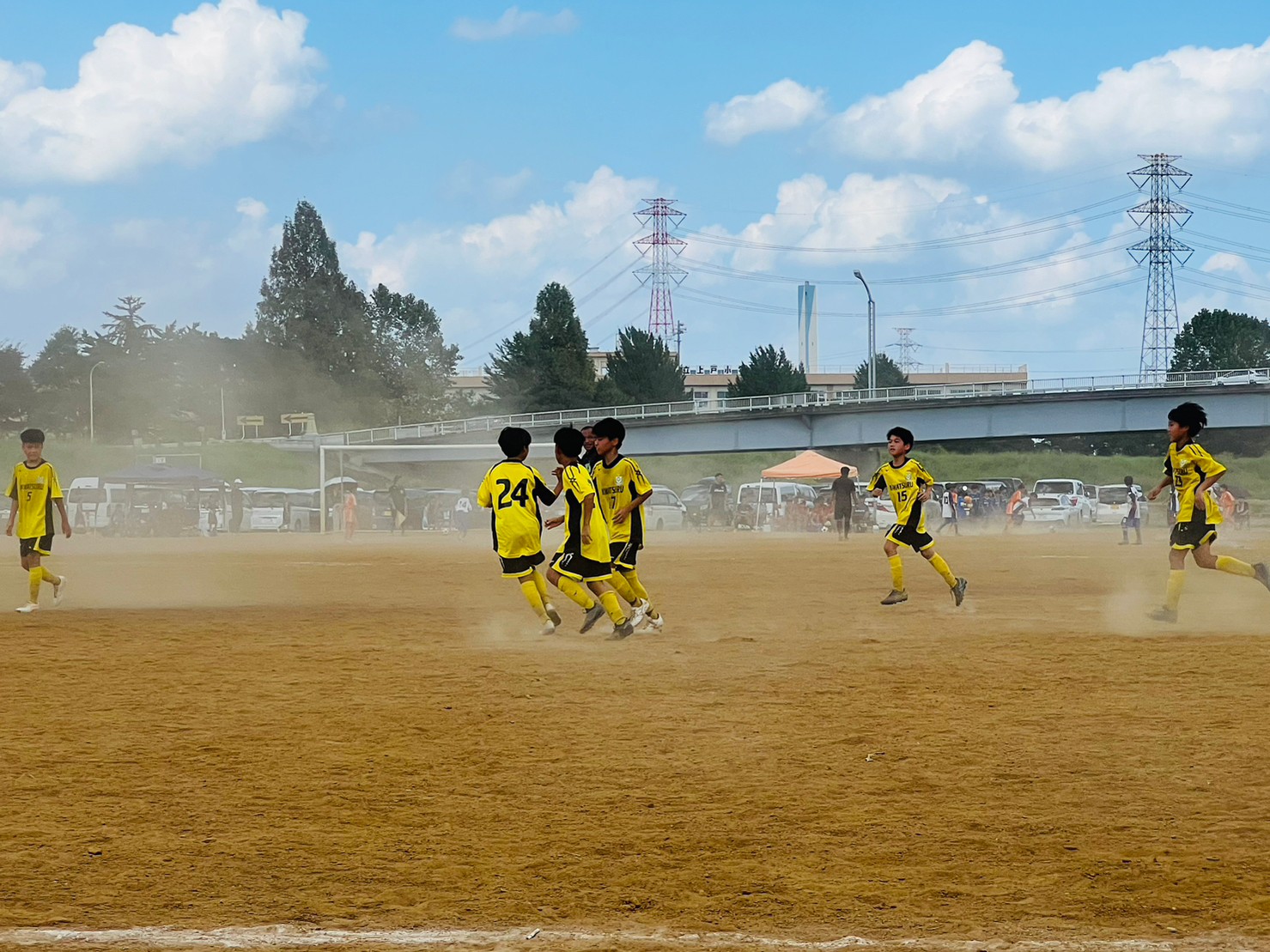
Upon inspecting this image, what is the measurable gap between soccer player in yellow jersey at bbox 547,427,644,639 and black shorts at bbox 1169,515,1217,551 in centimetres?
476

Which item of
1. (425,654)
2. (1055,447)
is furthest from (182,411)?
(425,654)

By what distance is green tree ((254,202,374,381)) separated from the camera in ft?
350

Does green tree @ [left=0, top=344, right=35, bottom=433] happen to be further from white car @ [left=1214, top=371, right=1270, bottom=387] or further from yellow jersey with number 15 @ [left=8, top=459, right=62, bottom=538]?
yellow jersey with number 15 @ [left=8, top=459, right=62, bottom=538]

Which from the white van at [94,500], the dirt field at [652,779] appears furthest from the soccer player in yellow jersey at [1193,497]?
the white van at [94,500]

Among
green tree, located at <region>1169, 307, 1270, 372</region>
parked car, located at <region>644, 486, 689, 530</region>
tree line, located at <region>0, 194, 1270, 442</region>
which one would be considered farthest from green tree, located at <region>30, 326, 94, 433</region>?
green tree, located at <region>1169, 307, 1270, 372</region>

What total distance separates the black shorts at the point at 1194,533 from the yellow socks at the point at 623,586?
4.65m

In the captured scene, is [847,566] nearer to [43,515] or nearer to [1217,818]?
[43,515]

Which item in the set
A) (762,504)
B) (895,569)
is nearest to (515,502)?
(895,569)

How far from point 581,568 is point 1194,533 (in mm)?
5215

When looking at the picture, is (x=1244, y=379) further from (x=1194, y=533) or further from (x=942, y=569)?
(x=1194, y=533)

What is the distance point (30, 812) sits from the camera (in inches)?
232

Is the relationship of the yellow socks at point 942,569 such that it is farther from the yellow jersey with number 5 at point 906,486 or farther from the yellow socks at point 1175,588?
the yellow socks at point 1175,588

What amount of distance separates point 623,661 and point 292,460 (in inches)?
2841

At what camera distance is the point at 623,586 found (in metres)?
12.5
